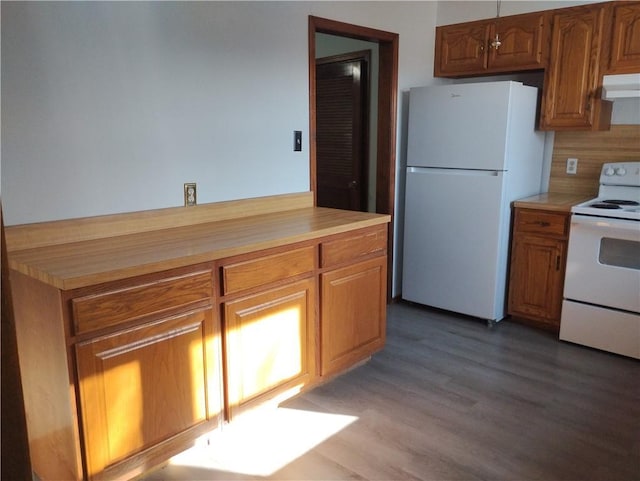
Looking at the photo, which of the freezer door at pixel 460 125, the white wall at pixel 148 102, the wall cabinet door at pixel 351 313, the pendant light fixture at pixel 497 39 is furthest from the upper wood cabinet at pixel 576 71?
the wall cabinet door at pixel 351 313

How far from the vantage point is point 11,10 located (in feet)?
6.04

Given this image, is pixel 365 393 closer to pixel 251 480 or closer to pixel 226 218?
pixel 251 480

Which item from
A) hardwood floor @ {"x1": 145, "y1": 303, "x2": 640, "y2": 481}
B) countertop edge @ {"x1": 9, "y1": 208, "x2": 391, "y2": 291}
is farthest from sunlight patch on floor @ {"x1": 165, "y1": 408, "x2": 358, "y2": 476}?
countertop edge @ {"x1": 9, "y1": 208, "x2": 391, "y2": 291}

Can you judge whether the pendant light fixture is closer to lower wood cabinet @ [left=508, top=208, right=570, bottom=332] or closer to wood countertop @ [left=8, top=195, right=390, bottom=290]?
lower wood cabinet @ [left=508, top=208, right=570, bottom=332]

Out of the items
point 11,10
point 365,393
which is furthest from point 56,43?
point 365,393

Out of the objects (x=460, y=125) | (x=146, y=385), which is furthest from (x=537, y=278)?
(x=146, y=385)

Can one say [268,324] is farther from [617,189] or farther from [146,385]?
[617,189]

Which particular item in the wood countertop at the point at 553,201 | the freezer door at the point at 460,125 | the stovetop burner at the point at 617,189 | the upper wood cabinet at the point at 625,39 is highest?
the upper wood cabinet at the point at 625,39

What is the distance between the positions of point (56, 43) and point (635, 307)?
124 inches

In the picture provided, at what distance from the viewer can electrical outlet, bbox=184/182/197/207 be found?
8.11ft

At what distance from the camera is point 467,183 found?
3.40 m

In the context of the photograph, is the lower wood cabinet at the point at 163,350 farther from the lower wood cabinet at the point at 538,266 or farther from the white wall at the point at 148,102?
the lower wood cabinet at the point at 538,266

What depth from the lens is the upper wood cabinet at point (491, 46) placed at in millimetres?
3326

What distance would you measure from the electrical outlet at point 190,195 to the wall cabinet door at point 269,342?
648 millimetres
